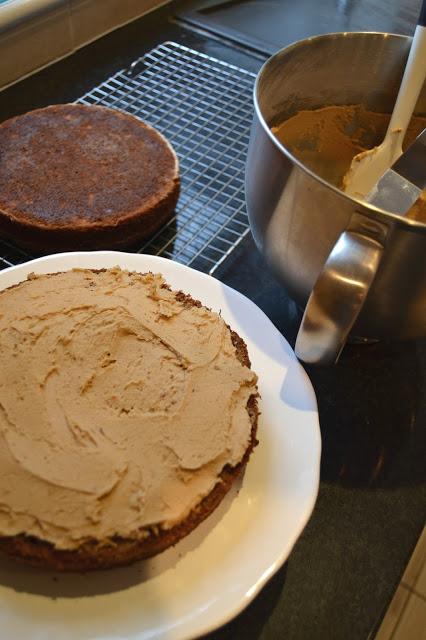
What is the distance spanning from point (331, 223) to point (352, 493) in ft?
1.44

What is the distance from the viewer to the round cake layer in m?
1.21

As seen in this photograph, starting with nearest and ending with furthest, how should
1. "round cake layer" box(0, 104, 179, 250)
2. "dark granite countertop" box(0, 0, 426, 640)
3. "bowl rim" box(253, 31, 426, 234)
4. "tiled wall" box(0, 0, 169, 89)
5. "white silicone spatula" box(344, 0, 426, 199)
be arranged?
"bowl rim" box(253, 31, 426, 234) → "dark granite countertop" box(0, 0, 426, 640) → "white silicone spatula" box(344, 0, 426, 199) → "round cake layer" box(0, 104, 179, 250) → "tiled wall" box(0, 0, 169, 89)

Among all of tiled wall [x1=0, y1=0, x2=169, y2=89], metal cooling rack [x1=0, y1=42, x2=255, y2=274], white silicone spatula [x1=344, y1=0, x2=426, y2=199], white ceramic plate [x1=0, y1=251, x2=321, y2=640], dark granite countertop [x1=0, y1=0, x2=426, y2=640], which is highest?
white silicone spatula [x1=344, y1=0, x2=426, y2=199]

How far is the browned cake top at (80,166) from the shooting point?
1.22 m

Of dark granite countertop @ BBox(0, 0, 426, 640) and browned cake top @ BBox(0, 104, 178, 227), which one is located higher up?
browned cake top @ BBox(0, 104, 178, 227)

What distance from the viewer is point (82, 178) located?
128cm

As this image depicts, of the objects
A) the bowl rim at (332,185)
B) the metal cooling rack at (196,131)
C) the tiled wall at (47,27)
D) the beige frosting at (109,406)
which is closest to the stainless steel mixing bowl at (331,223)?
the bowl rim at (332,185)

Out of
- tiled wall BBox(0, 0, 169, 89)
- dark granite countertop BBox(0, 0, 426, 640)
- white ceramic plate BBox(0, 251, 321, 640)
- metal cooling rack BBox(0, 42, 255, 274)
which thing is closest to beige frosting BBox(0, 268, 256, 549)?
white ceramic plate BBox(0, 251, 321, 640)

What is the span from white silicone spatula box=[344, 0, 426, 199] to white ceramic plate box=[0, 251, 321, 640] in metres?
0.34

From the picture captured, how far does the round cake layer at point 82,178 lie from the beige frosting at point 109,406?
9.8 inches

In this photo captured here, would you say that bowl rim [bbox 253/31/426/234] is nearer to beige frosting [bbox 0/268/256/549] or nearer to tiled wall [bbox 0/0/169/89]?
beige frosting [bbox 0/268/256/549]

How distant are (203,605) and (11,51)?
1392mm

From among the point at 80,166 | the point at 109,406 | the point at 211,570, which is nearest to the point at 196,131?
the point at 80,166

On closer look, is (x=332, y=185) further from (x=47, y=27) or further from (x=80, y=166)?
(x=47, y=27)
